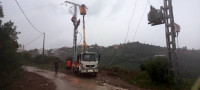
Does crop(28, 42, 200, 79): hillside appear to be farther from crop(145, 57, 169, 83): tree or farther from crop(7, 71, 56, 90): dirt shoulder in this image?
crop(7, 71, 56, 90): dirt shoulder

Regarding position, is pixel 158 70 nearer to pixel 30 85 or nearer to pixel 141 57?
pixel 30 85

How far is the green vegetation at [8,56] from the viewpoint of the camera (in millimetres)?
9375

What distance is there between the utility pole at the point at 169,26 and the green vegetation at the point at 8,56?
9.74m

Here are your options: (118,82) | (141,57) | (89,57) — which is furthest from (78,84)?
(141,57)

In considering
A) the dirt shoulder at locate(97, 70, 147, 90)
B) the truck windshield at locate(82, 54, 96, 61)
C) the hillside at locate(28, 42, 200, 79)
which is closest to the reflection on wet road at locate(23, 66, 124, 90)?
the dirt shoulder at locate(97, 70, 147, 90)

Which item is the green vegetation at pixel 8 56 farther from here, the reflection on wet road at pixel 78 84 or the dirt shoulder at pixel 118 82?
Answer: the dirt shoulder at pixel 118 82

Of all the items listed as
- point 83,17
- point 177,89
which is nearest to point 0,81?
point 177,89

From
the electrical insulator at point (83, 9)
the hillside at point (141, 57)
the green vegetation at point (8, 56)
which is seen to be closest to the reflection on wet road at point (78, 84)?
the green vegetation at point (8, 56)

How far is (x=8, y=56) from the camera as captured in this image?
962 centimetres

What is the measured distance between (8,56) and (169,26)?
10.5 m

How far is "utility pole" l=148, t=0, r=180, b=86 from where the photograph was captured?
1371 centimetres

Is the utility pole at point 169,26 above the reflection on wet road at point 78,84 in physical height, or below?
above

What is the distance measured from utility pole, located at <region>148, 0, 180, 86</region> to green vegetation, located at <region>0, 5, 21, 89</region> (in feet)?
32.0

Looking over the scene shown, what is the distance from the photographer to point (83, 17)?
86.7ft
